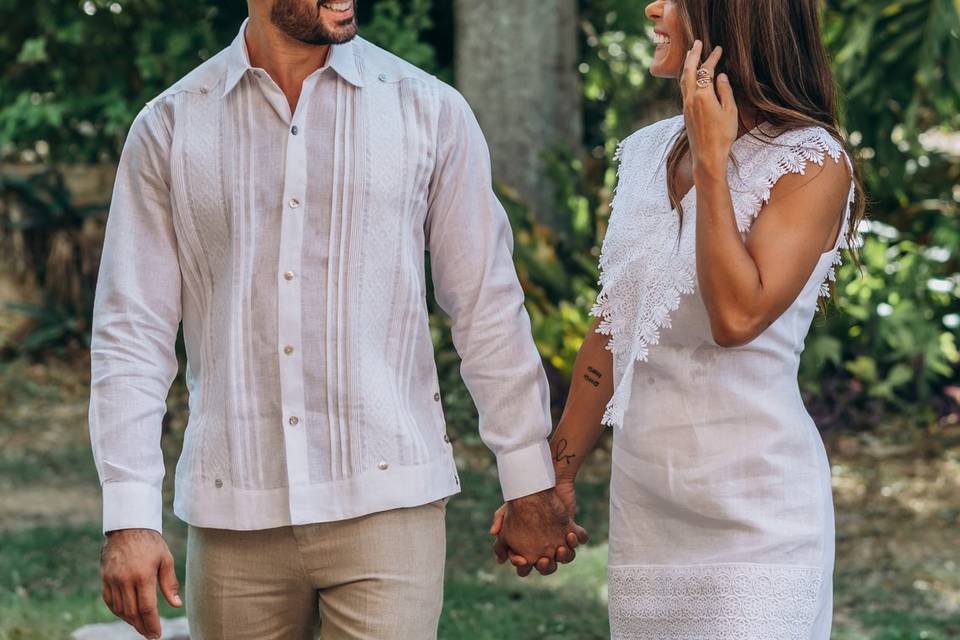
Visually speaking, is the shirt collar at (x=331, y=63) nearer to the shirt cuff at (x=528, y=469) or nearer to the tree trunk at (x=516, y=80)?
the shirt cuff at (x=528, y=469)

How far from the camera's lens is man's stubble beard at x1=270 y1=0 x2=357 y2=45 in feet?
9.17

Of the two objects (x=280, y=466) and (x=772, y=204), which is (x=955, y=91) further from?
(x=280, y=466)

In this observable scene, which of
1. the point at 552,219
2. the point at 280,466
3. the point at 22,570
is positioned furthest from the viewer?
the point at 552,219

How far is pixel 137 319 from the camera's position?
282 cm

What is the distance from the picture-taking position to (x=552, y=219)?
9531 millimetres

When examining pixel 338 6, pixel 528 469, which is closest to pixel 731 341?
pixel 528 469

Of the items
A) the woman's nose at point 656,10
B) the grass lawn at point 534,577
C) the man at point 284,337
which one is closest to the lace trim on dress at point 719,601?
the man at point 284,337

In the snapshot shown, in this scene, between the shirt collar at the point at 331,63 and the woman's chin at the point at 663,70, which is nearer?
the shirt collar at the point at 331,63

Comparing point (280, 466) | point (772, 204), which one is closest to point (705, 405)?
point (772, 204)

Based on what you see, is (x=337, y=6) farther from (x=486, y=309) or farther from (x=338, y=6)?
(x=486, y=309)

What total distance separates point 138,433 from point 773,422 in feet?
4.05

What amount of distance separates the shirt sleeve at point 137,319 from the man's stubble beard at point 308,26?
31 centimetres

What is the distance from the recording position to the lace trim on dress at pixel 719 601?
9.14ft

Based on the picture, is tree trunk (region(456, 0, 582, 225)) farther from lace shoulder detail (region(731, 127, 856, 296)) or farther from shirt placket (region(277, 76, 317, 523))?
shirt placket (region(277, 76, 317, 523))
